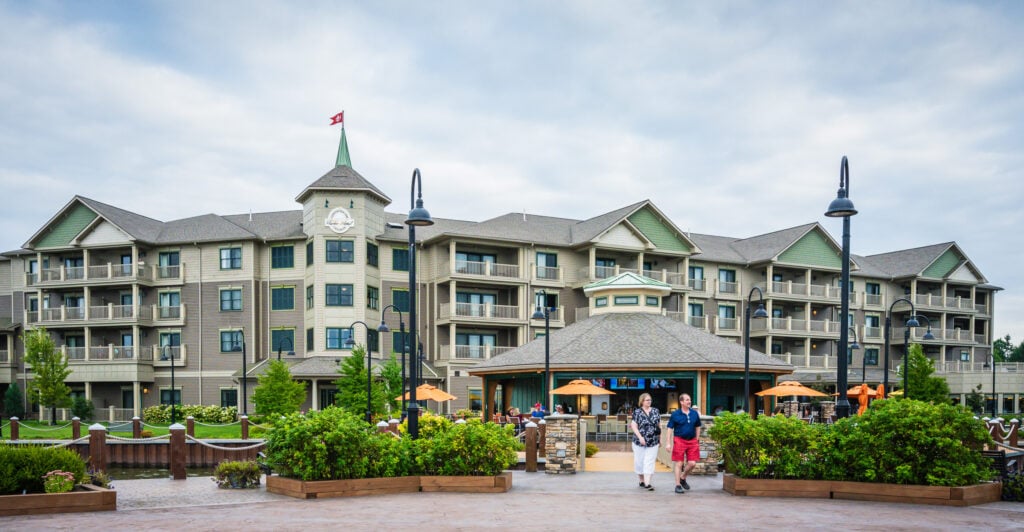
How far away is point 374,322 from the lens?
46.8m

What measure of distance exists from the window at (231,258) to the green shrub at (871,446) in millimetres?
37876

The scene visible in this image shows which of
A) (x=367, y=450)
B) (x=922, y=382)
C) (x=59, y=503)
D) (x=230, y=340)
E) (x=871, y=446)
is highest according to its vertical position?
(x=871, y=446)

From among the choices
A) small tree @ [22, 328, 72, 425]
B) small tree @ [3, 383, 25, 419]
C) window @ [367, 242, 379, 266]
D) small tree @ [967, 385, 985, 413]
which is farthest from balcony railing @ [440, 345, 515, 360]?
small tree @ [967, 385, 985, 413]

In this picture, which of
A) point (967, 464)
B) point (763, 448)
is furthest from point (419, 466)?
point (967, 464)

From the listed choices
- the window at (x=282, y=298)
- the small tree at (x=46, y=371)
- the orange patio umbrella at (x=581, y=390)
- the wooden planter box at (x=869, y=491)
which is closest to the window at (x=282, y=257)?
→ the window at (x=282, y=298)

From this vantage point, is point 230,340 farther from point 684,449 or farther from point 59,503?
point 684,449

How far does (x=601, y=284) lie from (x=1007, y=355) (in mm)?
114846

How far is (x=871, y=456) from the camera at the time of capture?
14.0 meters

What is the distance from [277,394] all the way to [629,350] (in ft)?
51.3

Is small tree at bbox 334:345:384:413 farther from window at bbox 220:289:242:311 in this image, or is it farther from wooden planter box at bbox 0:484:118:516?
wooden planter box at bbox 0:484:118:516

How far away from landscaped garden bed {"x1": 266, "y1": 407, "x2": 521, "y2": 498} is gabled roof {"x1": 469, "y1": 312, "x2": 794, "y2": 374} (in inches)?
651

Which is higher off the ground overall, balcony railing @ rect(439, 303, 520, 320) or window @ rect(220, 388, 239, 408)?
balcony railing @ rect(439, 303, 520, 320)

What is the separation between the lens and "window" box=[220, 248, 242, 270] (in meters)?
47.6

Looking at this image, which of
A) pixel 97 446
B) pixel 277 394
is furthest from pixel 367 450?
pixel 277 394
